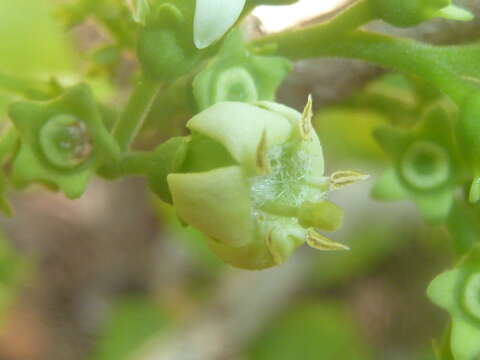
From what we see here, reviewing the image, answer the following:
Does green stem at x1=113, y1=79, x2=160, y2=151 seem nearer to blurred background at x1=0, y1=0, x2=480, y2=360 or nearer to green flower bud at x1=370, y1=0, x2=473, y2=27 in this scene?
green flower bud at x1=370, y1=0, x2=473, y2=27

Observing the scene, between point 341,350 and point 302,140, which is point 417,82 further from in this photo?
point 341,350

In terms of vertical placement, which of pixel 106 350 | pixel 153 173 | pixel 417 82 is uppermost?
pixel 153 173

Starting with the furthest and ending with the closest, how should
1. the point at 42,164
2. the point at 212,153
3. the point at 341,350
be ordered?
1. the point at 341,350
2. the point at 42,164
3. the point at 212,153

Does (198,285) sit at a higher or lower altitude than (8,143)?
lower

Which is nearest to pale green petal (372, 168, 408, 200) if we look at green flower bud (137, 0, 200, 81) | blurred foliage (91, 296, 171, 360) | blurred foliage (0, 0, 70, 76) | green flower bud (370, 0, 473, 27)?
green flower bud (370, 0, 473, 27)

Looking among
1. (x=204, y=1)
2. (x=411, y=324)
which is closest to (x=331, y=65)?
(x=204, y=1)

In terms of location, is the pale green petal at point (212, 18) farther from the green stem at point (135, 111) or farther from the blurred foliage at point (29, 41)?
the blurred foliage at point (29, 41)

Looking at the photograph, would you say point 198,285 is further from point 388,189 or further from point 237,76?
point 237,76

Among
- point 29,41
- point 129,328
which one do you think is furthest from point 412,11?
point 129,328
